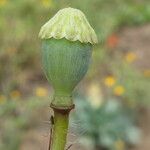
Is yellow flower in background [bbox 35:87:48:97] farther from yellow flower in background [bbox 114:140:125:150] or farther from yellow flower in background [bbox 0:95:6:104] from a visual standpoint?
yellow flower in background [bbox 114:140:125:150]

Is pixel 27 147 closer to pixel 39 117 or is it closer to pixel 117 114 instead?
pixel 39 117

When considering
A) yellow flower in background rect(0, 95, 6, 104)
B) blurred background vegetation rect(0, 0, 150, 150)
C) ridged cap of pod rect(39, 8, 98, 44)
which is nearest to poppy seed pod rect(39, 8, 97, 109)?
ridged cap of pod rect(39, 8, 98, 44)

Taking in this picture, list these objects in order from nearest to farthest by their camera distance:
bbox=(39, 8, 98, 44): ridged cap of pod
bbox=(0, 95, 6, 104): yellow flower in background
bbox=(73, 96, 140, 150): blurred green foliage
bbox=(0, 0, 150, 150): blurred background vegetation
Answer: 1. bbox=(39, 8, 98, 44): ridged cap of pod
2. bbox=(0, 95, 6, 104): yellow flower in background
3. bbox=(0, 0, 150, 150): blurred background vegetation
4. bbox=(73, 96, 140, 150): blurred green foliage

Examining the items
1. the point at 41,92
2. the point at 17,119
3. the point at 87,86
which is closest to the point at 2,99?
the point at 17,119

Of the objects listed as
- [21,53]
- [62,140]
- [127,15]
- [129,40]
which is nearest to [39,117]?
[21,53]

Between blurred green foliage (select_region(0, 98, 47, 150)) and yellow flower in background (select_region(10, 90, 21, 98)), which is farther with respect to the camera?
yellow flower in background (select_region(10, 90, 21, 98))
